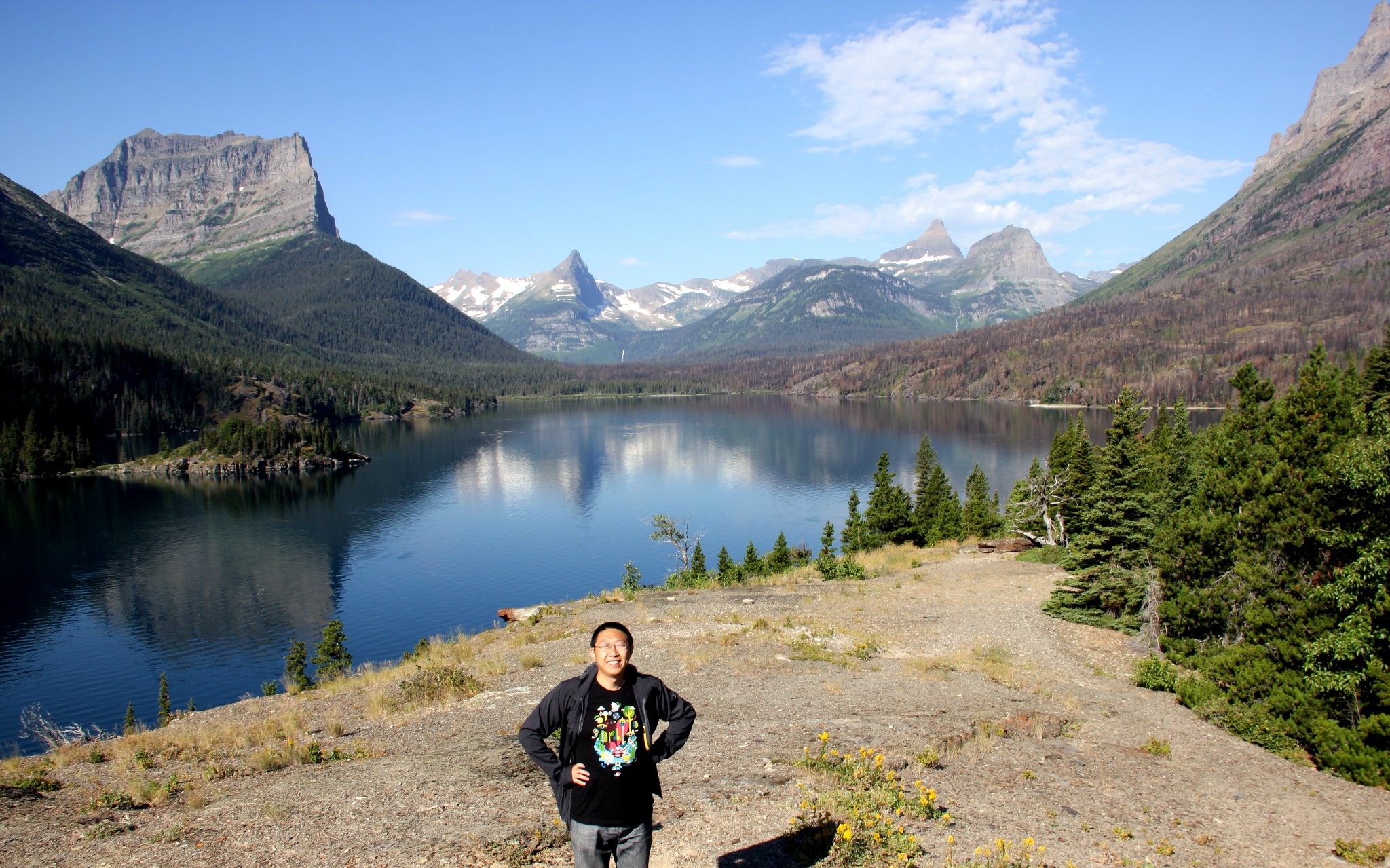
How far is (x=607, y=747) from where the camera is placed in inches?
237

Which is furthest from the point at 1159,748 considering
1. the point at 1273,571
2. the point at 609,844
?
the point at 609,844

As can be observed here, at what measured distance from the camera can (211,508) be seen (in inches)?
3275

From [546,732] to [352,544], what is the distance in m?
70.3

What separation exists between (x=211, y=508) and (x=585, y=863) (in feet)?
311

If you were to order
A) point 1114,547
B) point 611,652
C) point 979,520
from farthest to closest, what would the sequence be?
point 979,520, point 1114,547, point 611,652

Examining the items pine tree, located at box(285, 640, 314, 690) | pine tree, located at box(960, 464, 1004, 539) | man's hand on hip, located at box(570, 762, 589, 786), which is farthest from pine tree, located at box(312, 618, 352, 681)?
pine tree, located at box(960, 464, 1004, 539)

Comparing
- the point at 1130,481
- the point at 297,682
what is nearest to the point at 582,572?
the point at 297,682

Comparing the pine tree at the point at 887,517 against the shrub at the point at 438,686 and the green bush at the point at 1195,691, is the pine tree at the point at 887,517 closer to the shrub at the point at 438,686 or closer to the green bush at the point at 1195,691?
the green bush at the point at 1195,691

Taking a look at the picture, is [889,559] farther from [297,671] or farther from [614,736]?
[614,736]

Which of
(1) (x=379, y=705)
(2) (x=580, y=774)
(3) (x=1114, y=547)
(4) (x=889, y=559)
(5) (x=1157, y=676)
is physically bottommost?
(4) (x=889, y=559)

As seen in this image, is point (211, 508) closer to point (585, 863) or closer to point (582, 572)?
point (582, 572)

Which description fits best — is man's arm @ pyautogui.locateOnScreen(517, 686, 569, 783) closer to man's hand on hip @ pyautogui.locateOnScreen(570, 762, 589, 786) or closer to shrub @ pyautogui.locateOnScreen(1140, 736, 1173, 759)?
man's hand on hip @ pyautogui.locateOnScreen(570, 762, 589, 786)

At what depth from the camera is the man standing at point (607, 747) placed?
6.01 metres

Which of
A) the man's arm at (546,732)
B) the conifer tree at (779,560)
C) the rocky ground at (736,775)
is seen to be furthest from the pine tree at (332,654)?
the man's arm at (546,732)
